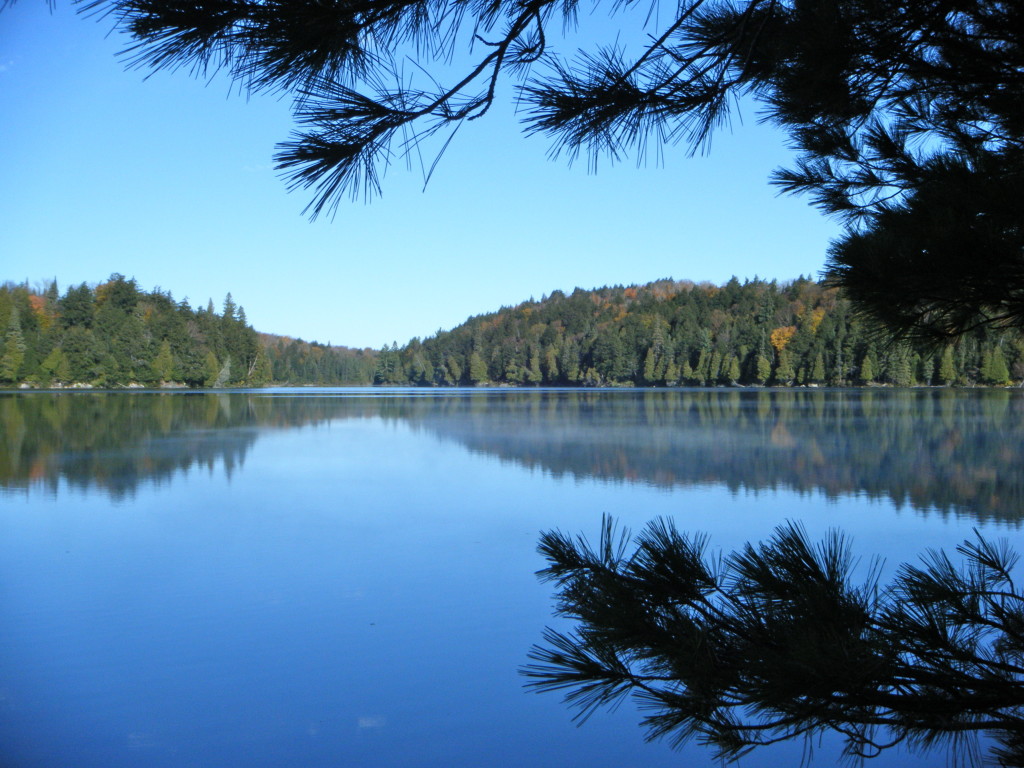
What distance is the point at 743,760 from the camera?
257 cm

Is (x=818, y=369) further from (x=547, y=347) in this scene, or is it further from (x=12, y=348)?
(x=12, y=348)

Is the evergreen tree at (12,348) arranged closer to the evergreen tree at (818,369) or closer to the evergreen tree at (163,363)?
the evergreen tree at (163,363)

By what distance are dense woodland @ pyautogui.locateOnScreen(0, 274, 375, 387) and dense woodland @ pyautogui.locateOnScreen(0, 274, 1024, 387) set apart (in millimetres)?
91

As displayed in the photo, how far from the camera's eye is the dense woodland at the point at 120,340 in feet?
137

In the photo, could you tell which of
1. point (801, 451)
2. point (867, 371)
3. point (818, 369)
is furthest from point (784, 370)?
point (801, 451)

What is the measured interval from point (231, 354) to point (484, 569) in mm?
60507

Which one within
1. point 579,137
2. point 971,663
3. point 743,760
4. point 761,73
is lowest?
point 743,760

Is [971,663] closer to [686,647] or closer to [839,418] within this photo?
[686,647]

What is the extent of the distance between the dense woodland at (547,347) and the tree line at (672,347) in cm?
14

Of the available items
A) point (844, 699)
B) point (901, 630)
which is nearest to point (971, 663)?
point (901, 630)

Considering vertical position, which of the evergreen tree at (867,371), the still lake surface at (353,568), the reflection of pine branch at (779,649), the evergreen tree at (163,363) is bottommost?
the still lake surface at (353,568)

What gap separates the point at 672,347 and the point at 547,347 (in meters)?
19.0

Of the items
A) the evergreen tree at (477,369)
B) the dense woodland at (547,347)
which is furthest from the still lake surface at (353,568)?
the evergreen tree at (477,369)

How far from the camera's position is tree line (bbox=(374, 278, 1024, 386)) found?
138ft
